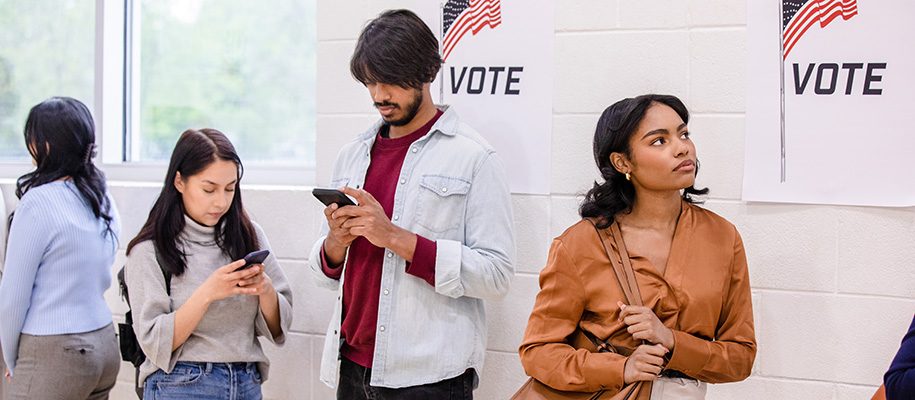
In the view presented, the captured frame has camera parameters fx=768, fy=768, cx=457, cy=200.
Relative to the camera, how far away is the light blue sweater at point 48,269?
2.46m

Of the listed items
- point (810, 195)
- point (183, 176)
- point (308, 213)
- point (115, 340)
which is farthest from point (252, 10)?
point (810, 195)

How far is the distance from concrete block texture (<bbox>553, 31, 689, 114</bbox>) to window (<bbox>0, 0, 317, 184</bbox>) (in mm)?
1101

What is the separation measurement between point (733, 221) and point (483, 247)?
0.84 m

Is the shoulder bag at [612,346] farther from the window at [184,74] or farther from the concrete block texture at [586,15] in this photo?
the window at [184,74]

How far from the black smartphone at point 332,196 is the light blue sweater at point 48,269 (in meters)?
1.12

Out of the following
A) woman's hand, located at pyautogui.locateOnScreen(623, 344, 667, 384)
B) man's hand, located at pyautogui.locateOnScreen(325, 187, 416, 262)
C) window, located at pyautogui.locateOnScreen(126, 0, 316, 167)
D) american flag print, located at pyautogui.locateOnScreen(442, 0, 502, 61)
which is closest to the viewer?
woman's hand, located at pyautogui.locateOnScreen(623, 344, 667, 384)

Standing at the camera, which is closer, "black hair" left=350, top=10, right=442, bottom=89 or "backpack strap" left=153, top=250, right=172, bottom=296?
"black hair" left=350, top=10, right=442, bottom=89

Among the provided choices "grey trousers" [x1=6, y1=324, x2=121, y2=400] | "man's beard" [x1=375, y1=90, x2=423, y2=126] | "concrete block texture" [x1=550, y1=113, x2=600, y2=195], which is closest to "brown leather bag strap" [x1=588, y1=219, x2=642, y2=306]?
"man's beard" [x1=375, y1=90, x2=423, y2=126]

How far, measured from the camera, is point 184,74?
324cm

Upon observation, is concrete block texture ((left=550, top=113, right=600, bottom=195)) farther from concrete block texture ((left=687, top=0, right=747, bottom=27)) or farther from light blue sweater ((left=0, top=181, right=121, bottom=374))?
light blue sweater ((left=0, top=181, right=121, bottom=374))

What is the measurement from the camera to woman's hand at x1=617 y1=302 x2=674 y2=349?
1557mm

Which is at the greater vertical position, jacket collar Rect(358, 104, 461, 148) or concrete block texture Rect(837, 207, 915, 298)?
jacket collar Rect(358, 104, 461, 148)

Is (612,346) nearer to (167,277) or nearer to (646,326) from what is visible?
(646,326)

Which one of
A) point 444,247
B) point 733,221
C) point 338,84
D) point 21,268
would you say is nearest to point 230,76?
point 338,84
